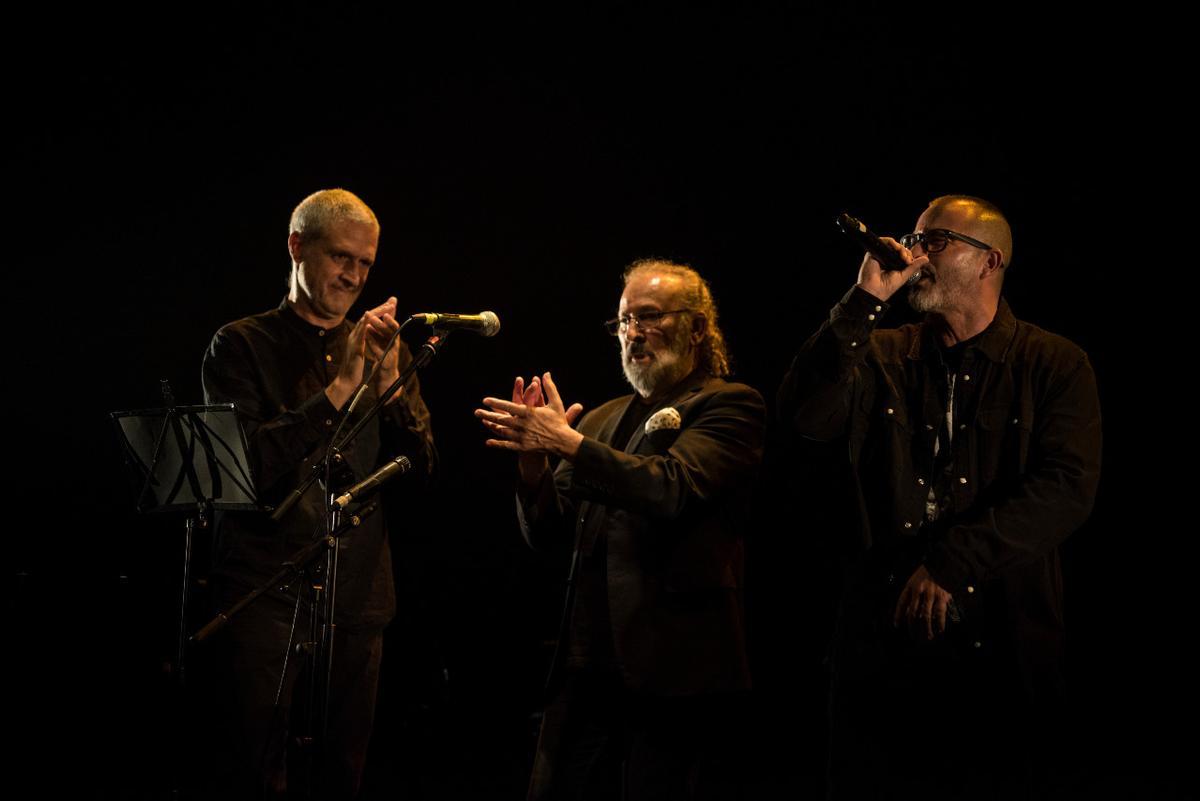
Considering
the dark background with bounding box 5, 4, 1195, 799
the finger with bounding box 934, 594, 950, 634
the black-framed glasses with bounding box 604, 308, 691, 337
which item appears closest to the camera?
the finger with bounding box 934, 594, 950, 634

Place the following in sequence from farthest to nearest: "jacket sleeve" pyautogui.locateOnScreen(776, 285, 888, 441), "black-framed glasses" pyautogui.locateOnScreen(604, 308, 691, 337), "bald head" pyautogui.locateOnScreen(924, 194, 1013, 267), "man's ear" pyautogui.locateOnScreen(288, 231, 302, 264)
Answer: "man's ear" pyautogui.locateOnScreen(288, 231, 302, 264)
"black-framed glasses" pyautogui.locateOnScreen(604, 308, 691, 337)
"bald head" pyautogui.locateOnScreen(924, 194, 1013, 267)
"jacket sleeve" pyautogui.locateOnScreen(776, 285, 888, 441)

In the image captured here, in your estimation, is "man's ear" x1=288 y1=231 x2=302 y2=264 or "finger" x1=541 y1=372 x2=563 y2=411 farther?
"man's ear" x1=288 y1=231 x2=302 y2=264

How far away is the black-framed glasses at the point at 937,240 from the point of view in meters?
2.89

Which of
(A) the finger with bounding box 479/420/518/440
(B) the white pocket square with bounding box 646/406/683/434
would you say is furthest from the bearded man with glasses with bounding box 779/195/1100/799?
(A) the finger with bounding box 479/420/518/440

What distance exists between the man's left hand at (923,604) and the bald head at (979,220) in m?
0.93

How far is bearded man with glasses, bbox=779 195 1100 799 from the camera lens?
2592mm

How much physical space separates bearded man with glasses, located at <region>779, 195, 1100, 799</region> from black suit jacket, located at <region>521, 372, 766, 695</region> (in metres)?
0.23

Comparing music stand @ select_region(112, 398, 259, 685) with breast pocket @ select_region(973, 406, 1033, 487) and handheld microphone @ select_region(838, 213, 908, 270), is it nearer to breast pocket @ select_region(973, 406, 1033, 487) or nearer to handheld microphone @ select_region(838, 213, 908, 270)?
handheld microphone @ select_region(838, 213, 908, 270)

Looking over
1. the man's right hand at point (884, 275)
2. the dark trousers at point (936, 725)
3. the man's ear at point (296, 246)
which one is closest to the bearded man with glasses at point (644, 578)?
the dark trousers at point (936, 725)

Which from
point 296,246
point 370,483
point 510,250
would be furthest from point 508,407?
point 510,250

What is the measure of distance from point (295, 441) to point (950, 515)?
1724 mm

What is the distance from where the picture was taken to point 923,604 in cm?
257

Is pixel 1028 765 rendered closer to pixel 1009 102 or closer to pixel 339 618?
pixel 339 618

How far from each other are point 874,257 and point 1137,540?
7.61 feet
